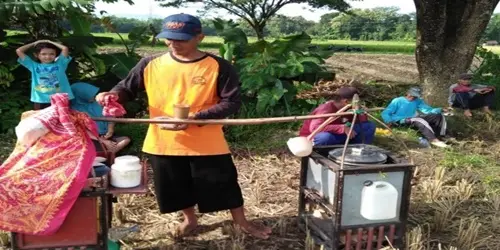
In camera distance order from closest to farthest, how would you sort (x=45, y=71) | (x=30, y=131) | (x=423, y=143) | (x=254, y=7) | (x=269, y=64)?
(x=30, y=131), (x=45, y=71), (x=423, y=143), (x=269, y=64), (x=254, y=7)

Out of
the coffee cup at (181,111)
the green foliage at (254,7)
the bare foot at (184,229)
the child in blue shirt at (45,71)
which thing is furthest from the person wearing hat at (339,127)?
the green foliage at (254,7)

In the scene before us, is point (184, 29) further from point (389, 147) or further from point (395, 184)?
point (389, 147)

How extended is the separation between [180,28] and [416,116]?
430 centimetres

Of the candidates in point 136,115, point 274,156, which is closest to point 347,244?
point 274,156

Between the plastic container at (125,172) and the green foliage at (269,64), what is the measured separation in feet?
12.5

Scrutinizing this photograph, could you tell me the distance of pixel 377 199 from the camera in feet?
9.87

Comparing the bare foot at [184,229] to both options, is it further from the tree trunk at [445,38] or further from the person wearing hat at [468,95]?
the tree trunk at [445,38]

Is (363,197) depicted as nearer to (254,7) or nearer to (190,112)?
(190,112)

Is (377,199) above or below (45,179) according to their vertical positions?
below

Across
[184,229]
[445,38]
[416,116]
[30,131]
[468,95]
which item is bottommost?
[184,229]

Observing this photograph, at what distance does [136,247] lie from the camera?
338cm

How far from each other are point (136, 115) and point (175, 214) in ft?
9.61

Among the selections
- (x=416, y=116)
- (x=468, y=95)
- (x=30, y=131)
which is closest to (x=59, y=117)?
(x=30, y=131)

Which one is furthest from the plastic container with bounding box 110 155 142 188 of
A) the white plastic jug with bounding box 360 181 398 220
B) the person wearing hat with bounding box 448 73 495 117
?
the person wearing hat with bounding box 448 73 495 117
